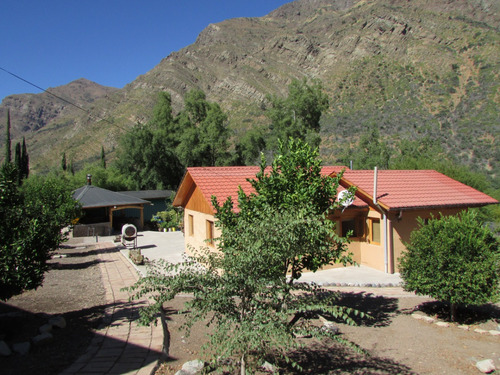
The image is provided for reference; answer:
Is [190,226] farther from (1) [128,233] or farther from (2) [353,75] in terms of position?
(2) [353,75]

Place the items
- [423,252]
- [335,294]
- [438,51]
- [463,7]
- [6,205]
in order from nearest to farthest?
1. [335,294]
2. [6,205]
3. [423,252]
4. [438,51]
5. [463,7]

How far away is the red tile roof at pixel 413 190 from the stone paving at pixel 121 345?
8417mm

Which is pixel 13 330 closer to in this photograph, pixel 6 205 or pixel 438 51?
pixel 6 205

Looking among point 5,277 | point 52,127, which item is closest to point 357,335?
point 5,277

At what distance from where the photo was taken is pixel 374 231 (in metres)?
13.2

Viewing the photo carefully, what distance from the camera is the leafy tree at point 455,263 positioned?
26.4ft

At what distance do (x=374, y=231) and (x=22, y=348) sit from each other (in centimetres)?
1080

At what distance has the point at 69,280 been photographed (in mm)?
12055

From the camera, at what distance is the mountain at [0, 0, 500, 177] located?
44.2m

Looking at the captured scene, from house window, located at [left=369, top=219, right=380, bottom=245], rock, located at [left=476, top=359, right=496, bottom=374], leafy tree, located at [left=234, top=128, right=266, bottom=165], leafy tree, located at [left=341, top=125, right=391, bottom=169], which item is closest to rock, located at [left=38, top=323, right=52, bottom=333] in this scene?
rock, located at [left=476, top=359, right=496, bottom=374]

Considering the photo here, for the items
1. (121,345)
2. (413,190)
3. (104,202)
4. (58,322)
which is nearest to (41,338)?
(58,322)

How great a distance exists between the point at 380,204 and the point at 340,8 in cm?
11368

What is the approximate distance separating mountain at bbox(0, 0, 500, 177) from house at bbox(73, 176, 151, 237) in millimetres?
14110

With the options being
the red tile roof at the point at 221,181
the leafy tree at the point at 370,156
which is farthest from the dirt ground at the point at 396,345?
the leafy tree at the point at 370,156
